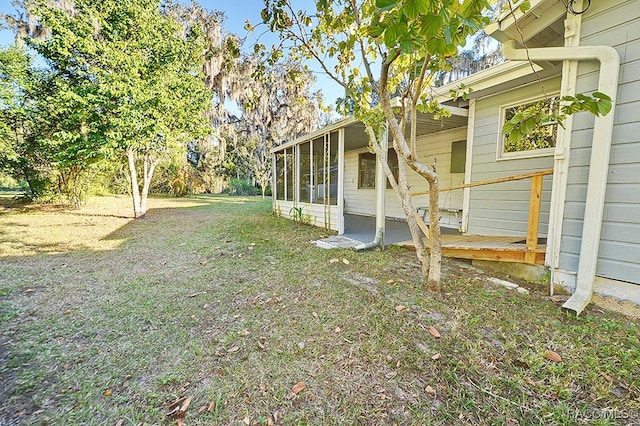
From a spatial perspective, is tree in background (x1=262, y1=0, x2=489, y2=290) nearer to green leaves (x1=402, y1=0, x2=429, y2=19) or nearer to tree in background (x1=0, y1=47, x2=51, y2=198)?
green leaves (x1=402, y1=0, x2=429, y2=19)

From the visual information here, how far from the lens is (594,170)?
2543mm

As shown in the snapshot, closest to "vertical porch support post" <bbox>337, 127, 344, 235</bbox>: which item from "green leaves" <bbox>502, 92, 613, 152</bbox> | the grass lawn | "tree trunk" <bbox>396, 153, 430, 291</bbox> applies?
the grass lawn

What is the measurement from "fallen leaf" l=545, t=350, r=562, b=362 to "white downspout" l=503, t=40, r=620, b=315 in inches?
30.2

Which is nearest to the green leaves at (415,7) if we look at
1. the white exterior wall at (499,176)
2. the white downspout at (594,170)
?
the white downspout at (594,170)

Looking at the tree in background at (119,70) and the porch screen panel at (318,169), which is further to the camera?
the tree in background at (119,70)

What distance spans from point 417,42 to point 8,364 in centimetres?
354

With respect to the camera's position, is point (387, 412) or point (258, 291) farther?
point (258, 291)

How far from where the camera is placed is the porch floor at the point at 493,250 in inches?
127

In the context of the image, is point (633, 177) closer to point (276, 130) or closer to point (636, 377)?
point (636, 377)

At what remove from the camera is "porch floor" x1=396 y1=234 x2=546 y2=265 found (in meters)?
3.23

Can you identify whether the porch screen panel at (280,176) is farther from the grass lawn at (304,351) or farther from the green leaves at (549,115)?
the green leaves at (549,115)

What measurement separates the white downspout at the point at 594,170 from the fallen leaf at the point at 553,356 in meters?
0.77

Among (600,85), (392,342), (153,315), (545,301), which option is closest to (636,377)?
(545,301)

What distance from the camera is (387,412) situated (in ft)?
5.15
